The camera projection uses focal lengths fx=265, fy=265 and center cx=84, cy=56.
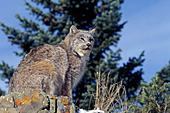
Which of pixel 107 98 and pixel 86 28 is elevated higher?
pixel 86 28

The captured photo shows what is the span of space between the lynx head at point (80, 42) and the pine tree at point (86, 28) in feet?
19.9

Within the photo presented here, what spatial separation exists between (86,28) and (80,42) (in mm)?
8952

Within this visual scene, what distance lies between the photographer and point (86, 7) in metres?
16.3

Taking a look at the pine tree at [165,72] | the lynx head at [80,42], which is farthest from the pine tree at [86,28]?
the lynx head at [80,42]

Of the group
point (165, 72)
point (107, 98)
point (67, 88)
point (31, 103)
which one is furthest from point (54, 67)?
point (165, 72)

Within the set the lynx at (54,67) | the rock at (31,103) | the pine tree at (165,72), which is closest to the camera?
the rock at (31,103)

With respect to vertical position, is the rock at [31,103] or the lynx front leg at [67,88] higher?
the lynx front leg at [67,88]

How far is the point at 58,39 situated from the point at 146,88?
7796 mm

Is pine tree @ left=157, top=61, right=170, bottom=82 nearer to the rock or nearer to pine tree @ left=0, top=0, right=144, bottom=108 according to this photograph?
pine tree @ left=0, top=0, right=144, bottom=108

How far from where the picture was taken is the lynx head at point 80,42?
669cm

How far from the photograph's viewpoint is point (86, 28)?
1567cm

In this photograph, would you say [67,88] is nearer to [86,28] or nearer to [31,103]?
[31,103]

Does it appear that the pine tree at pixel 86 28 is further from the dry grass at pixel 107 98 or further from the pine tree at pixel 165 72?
the dry grass at pixel 107 98

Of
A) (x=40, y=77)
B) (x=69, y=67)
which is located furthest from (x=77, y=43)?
(x=40, y=77)
